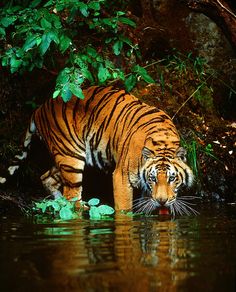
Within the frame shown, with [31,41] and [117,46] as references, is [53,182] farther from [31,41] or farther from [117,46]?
[31,41]

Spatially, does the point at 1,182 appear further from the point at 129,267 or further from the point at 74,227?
the point at 129,267

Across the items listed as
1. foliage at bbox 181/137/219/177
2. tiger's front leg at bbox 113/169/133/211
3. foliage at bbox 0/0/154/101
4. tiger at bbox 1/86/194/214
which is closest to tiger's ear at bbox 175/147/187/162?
tiger at bbox 1/86/194/214

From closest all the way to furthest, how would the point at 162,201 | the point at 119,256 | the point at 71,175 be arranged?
the point at 119,256, the point at 162,201, the point at 71,175

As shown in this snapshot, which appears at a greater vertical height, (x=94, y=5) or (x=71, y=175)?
(x=94, y=5)

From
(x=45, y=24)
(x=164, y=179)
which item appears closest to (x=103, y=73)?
(x=45, y=24)

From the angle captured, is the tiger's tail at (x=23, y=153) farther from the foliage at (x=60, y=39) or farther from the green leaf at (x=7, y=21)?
the green leaf at (x=7, y=21)

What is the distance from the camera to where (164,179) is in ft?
21.5

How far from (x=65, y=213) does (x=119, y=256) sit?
7.18 ft

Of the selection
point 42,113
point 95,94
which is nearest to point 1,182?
point 42,113

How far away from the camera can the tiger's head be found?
6.42 m

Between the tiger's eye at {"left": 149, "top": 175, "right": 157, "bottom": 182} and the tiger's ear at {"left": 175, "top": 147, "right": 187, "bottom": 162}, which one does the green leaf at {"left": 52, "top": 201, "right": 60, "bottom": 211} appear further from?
the tiger's ear at {"left": 175, "top": 147, "right": 187, "bottom": 162}

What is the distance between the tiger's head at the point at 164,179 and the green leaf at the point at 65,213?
98cm

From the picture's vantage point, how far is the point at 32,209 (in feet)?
21.0

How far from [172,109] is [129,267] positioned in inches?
223
